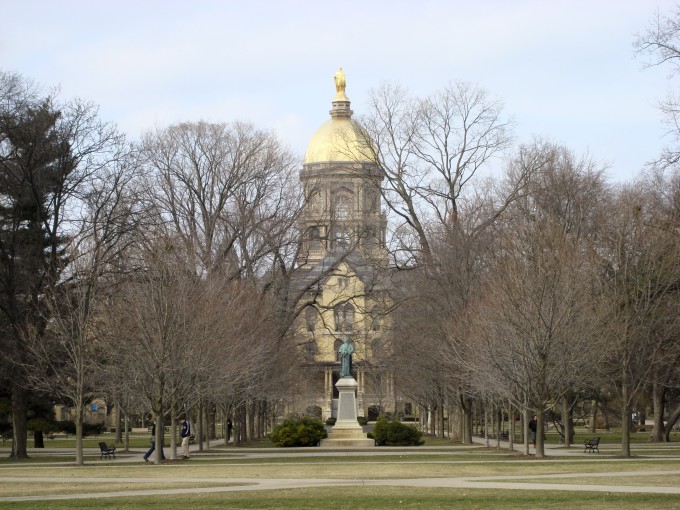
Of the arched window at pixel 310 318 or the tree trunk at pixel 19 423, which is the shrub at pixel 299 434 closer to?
the tree trunk at pixel 19 423

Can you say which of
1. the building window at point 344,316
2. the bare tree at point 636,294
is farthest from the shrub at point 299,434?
the bare tree at point 636,294

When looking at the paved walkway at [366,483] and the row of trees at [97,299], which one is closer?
the paved walkway at [366,483]

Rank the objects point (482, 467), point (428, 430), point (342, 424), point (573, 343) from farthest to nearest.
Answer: point (428, 430), point (342, 424), point (573, 343), point (482, 467)

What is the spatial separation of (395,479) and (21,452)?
2152 cm

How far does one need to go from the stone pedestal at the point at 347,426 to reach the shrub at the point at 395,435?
0.46 meters

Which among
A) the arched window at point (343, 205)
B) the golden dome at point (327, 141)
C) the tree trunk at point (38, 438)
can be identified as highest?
the golden dome at point (327, 141)

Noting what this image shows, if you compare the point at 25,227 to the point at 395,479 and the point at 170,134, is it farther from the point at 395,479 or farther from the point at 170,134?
the point at 395,479

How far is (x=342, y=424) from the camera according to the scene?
59.8 metres

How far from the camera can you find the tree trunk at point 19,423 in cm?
4597

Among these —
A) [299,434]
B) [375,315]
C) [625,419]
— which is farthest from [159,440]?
[375,315]

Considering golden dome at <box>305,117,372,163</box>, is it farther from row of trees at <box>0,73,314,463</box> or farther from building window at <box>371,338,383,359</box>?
row of trees at <box>0,73,314,463</box>

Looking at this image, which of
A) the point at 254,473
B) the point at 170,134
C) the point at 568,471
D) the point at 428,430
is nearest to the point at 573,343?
the point at 568,471

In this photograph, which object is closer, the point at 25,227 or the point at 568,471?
the point at 568,471

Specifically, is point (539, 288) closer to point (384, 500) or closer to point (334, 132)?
point (384, 500)
